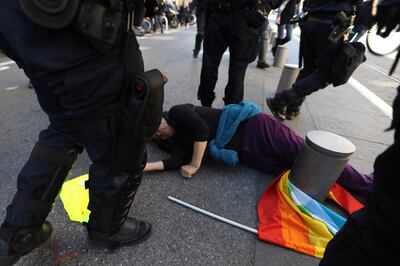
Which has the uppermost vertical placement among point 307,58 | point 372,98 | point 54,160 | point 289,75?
point 307,58

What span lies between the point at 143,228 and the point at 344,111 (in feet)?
10.4

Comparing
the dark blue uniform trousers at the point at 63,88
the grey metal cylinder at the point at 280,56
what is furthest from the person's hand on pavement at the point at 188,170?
the grey metal cylinder at the point at 280,56

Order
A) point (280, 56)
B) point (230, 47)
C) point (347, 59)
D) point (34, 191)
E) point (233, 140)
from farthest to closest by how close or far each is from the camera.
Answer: point (280, 56)
point (230, 47)
point (347, 59)
point (233, 140)
point (34, 191)

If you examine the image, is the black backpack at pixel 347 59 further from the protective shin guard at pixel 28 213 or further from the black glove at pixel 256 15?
the protective shin guard at pixel 28 213

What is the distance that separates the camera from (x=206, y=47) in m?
2.45

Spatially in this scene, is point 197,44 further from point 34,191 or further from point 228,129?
point 34,191

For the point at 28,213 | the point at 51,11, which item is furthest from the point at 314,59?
the point at 28,213

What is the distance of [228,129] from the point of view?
195cm

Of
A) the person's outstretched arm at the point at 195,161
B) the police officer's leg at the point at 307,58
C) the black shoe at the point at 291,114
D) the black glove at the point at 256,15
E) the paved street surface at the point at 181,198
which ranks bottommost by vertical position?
the paved street surface at the point at 181,198

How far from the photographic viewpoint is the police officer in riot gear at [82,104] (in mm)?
792

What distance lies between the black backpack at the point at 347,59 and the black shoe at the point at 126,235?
76.3 inches

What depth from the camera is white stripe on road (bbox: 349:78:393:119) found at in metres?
3.79

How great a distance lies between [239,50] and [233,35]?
0.13 meters

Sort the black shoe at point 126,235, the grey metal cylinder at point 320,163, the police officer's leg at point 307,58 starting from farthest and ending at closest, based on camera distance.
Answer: the police officer's leg at point 307,58
the grey metal cylinder at point 320,163
the black shoe at point 126,235
